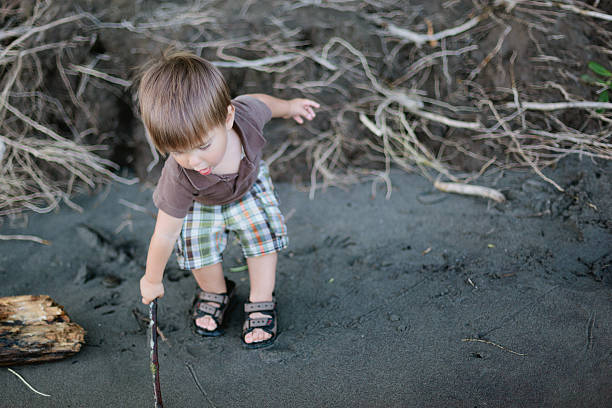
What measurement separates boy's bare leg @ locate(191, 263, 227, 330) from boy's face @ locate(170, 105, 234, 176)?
0.56 m

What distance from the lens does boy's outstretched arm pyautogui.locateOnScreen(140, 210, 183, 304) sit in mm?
1764

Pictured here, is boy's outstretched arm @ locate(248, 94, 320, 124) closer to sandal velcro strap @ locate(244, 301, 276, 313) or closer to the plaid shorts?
the plaid shorts

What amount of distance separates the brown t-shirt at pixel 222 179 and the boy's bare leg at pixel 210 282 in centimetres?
31

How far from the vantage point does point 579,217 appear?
88.2 inches

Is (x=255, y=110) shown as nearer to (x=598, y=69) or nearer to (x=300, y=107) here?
(x=300, y=107)

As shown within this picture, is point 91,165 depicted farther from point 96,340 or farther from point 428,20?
point 428,20

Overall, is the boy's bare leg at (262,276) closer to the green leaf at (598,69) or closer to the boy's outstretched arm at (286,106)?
the boy's outstretched arm at (286,106)

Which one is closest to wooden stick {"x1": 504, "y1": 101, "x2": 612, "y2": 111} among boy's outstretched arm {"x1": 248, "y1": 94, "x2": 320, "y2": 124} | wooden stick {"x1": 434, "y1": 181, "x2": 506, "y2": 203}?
wooden stick {"x1": 434, "y1": 181, "x2": 506, "y2": 203}

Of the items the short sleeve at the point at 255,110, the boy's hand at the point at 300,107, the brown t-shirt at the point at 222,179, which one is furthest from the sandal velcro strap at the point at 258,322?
the boy's hand at the point at 300,107

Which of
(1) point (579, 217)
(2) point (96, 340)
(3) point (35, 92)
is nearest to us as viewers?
(2) point (96, 340)

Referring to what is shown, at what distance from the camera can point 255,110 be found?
1939 mm

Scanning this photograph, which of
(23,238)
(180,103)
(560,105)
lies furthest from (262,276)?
(560,105)

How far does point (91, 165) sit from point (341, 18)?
1.83 meters

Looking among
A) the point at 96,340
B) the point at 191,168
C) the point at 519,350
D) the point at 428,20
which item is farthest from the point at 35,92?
the point at 519,350
